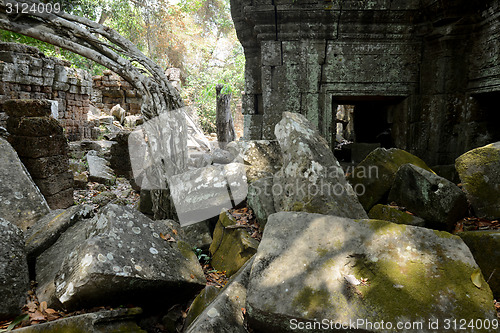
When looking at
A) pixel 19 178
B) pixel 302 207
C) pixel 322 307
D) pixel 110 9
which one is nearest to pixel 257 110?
pixel 302 207

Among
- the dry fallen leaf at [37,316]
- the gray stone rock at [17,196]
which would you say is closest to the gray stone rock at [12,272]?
the dry fallen leaf at [37,316]

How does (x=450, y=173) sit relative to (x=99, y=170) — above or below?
above

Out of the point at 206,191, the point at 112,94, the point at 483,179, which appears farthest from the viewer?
the point at 112,94

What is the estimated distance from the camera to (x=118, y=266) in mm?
1830

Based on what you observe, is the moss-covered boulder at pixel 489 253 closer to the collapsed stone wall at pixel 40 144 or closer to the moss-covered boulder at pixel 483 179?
the moss-covered boulder at pixel 483 179

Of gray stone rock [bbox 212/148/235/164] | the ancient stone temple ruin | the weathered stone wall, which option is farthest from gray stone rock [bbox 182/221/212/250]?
the weathered stone wall

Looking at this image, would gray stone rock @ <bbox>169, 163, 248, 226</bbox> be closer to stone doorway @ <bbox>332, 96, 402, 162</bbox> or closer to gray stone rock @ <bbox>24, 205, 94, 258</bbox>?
gray stone rock @ <bbox>24, 205, 94, 258</bbox>

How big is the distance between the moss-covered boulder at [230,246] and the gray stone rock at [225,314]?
0.74 metres

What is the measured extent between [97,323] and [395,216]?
94.2 inches

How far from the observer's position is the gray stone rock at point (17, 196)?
288 centimetres

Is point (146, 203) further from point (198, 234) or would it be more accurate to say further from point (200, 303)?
point (200, 303)

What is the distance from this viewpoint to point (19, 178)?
321 centimetres

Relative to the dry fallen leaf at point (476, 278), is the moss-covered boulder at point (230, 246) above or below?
below

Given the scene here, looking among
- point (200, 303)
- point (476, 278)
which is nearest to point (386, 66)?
point (476, 278)
